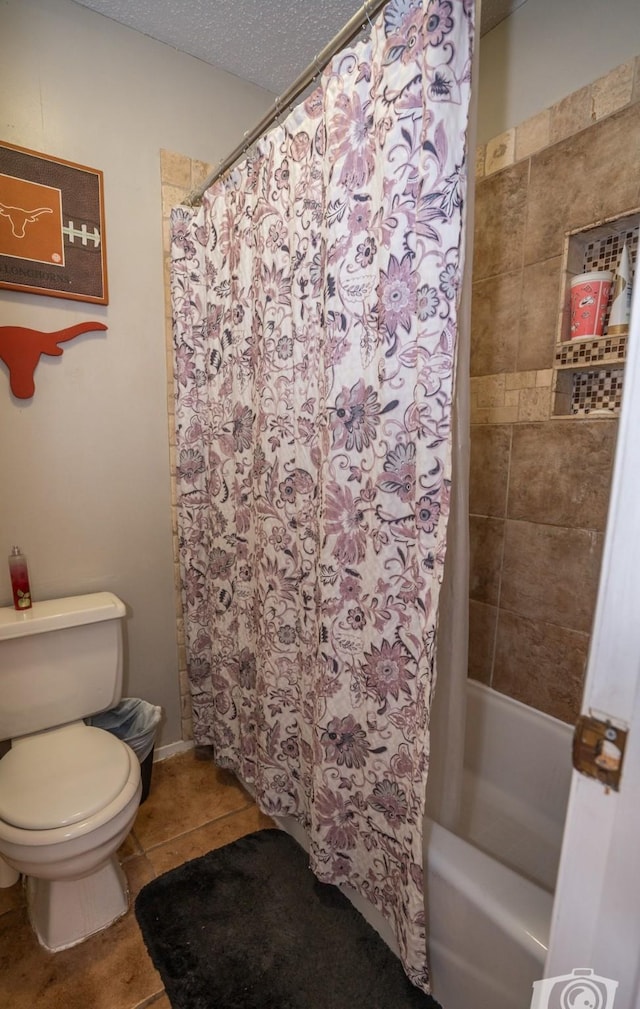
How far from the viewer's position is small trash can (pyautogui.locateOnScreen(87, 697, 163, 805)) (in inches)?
63.3

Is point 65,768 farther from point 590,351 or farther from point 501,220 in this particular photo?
point 501,220

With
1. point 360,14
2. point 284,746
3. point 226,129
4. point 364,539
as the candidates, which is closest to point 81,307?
point 226,129

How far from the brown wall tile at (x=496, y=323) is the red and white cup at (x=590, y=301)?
0.65ft

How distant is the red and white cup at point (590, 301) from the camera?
1210 millimetres

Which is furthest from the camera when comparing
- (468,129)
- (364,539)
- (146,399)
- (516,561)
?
(146,399)

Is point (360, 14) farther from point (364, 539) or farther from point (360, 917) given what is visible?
point (360, 917)

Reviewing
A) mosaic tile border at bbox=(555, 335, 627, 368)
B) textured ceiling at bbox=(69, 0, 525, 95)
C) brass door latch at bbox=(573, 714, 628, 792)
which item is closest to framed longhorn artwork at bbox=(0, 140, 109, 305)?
textured ceiling at bbox=(69, 0, 525, 95)

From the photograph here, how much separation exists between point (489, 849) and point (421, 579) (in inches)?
41.1

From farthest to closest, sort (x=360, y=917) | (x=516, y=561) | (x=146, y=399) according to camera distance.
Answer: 1. (x=146, y=399)
2. (x=516, y=561)
3. (x=360, y=917)

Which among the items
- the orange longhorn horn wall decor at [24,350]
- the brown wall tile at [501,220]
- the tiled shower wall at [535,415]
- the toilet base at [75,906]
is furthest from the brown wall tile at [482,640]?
the orange longhorn horn wall decor at [24,350]

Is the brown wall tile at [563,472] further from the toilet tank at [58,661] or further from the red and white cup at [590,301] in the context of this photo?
the toilet tank at [58,661]

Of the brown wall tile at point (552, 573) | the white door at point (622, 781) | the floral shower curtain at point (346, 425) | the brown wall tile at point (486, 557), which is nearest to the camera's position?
the white door at point (622, 781)

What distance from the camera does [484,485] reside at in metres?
1.56

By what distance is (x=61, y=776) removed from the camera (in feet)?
4.04
